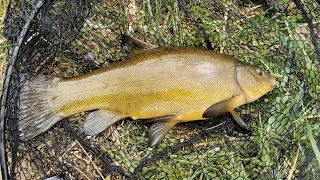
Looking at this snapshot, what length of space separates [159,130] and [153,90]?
0.79ft

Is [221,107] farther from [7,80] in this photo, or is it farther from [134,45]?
[7,80]

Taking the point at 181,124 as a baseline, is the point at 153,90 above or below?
above

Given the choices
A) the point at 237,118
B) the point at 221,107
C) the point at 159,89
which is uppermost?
the point at 159,89

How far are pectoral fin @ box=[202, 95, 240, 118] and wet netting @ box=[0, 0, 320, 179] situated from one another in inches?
7.6

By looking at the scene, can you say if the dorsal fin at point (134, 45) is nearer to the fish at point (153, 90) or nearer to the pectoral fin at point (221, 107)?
the fish at point (153, 90)

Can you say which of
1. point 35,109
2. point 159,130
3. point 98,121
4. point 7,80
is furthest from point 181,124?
point 7,80

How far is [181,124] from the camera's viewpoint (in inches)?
103

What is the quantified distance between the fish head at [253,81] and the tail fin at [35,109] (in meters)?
1.02

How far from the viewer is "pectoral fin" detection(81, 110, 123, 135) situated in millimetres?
2477

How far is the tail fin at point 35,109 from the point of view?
7.97ft

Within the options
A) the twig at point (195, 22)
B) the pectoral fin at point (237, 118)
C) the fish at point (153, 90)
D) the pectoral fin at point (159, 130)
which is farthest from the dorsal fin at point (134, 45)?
the pectoral fin at point (237, 118)

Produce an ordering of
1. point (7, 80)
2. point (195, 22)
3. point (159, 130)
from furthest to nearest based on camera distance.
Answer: point (195, 22)
point (159, 130)
point (7, 80)

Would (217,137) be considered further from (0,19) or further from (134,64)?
(0,19)

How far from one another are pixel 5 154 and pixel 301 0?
73.4 inches
